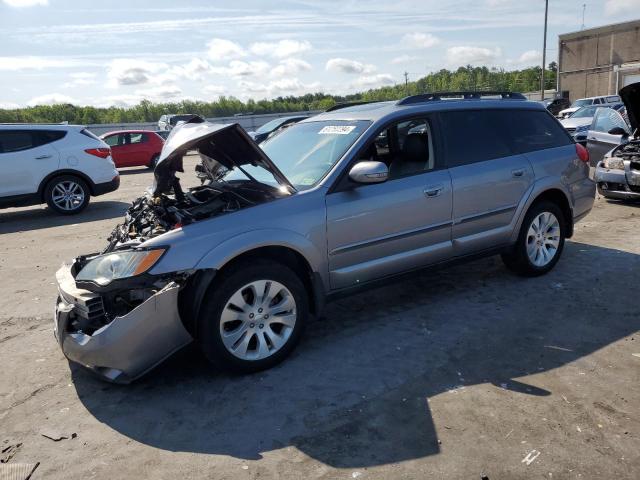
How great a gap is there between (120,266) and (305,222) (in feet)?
4.09

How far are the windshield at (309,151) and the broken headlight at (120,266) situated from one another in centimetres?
115

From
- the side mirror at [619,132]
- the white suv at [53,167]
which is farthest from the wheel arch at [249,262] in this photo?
the white suv at [53,167]

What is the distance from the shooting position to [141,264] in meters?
3.31

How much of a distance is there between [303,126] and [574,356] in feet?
9.72

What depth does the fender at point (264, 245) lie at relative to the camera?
3408mm

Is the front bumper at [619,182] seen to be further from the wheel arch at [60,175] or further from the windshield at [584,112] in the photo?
the windshield at [584,112]

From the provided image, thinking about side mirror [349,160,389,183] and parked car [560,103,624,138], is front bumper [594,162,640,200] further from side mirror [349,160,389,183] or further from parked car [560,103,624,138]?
parked car [560,103,624,138]

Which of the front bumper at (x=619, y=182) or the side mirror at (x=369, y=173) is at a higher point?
the side mirror at (x=369, y=173)

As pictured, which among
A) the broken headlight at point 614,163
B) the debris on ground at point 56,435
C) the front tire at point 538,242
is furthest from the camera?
the broken headlight at point 614,163

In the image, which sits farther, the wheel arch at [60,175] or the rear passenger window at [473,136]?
the wheel arch at [60,175]

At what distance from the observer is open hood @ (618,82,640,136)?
25.7 feet

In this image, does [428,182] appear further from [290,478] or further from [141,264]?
[290,478]

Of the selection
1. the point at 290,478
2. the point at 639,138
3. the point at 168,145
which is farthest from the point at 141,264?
the point at 639,138

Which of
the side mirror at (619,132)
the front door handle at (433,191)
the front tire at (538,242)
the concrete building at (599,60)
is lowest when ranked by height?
the front tire at (538,242)
